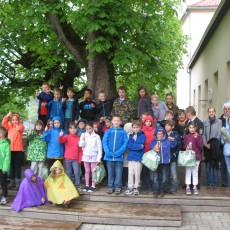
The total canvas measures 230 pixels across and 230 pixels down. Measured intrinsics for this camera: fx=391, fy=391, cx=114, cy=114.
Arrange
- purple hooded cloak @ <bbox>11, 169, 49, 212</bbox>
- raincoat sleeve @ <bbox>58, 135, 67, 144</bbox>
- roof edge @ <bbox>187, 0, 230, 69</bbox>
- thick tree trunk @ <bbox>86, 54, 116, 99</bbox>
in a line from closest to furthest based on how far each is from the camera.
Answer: purple hooded cloak @ <bbox>11, 169, 49, 212</bbox>, raincoat sleeve @ <bbox>58, 135, 67, 144</bbox>, thick tree trunk @ <bbox>86, 54, 116, 99</bbox>, roof edge @ <bbox>187, 0, 230, 69</bbox>

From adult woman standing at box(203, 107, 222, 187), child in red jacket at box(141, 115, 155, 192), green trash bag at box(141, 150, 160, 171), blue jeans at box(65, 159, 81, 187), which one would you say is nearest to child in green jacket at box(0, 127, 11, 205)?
blue jeans at box(65, 159, 81, 187)

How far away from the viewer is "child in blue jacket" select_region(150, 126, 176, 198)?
25.7ft

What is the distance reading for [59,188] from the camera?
7.66m

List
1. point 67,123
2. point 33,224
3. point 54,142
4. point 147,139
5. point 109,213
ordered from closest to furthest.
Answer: point 33,224
point 109,213
point 147,139
point 54,142
point 67,123

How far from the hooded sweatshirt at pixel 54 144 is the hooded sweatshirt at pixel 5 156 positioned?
3.03ft

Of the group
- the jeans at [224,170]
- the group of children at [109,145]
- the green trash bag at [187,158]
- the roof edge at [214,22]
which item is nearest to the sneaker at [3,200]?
the group of children at [109,145]

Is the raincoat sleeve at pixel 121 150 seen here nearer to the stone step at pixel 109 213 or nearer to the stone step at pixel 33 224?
the stone step at pixel 109 213

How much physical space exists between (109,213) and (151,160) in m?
1.32

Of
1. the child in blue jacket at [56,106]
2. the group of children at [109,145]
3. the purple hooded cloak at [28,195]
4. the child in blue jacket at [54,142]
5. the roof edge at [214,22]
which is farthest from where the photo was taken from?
the roof edge at [214,22]

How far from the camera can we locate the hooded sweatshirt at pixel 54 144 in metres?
8.40

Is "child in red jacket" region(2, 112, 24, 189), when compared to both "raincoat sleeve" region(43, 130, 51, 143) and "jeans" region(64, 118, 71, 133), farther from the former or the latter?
"jeans" region(64, 118, 71, 133)

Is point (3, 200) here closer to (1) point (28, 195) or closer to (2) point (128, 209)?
(1) point (28, 195)

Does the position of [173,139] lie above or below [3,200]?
above

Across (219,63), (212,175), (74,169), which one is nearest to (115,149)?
(74,169)
